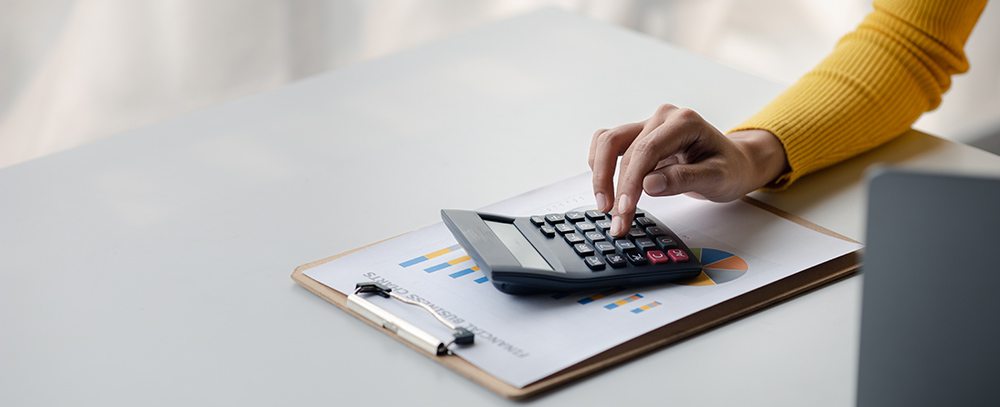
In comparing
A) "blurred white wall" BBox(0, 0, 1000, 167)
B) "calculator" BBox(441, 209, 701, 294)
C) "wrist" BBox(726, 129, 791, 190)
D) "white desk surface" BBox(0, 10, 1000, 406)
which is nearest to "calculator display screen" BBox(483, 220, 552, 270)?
"calculator" BBox(441, 209, 701, 294)

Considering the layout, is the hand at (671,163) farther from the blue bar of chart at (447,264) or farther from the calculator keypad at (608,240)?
the blue bar of chart at (447,264)

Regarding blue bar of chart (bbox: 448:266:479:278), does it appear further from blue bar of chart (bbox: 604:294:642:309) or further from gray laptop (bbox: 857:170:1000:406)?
gray laptop (bbox: 857:170:1000:406)

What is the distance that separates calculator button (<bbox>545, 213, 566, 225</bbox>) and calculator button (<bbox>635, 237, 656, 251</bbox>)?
64 millimetres

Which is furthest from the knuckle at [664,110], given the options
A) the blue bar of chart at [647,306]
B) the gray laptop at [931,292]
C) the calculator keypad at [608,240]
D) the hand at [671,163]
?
the gray laptop at [931,292]

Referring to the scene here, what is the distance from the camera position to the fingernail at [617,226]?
0.66 m

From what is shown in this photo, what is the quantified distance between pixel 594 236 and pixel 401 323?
0.17 m

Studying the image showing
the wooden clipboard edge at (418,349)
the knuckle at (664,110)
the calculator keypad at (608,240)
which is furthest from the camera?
the knuckle at (664,110)

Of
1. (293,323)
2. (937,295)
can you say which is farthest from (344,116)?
(937,295)

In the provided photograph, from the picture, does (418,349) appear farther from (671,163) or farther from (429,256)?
(671,163)

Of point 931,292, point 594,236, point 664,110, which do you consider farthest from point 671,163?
point 931,292

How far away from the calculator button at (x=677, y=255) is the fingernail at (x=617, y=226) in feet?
0.13

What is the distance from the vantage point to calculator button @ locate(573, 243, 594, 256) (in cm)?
63

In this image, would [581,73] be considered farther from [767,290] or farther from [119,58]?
[119,58]

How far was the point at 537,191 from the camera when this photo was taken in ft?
2.58
